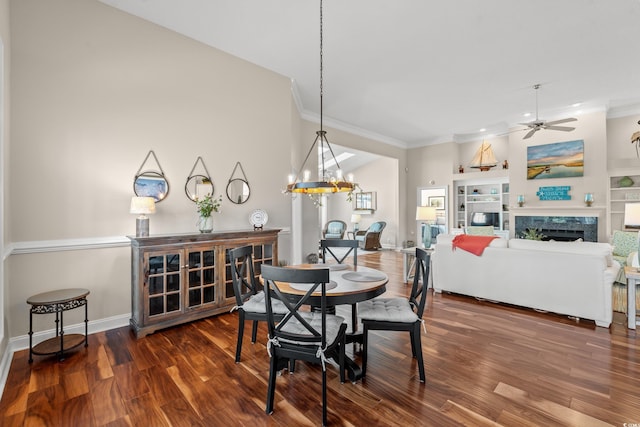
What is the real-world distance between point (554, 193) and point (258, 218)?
6.77 metres

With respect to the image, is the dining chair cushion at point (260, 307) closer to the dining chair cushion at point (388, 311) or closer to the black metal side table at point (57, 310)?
the dining chair cushion at point (388, 311)

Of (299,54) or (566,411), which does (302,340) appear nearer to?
(566,411)

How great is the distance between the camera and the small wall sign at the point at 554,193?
21.9ft

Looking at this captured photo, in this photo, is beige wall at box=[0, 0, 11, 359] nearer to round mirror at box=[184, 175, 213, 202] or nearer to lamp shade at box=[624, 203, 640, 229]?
round mirror at box=[184, 175, 213, 202]

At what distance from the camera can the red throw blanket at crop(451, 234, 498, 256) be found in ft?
13.4

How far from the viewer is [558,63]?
438cm

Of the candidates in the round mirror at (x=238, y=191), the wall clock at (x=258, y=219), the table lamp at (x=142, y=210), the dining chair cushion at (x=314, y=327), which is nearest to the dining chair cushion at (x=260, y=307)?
the dining chair cushion at (x=314, y=327)

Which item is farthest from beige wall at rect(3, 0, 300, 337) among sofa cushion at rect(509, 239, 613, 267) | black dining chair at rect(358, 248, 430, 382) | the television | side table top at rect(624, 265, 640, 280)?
the television

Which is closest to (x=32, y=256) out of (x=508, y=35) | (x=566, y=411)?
(x=566, y=411)

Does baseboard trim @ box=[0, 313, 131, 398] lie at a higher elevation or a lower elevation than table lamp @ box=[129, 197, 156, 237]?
lower

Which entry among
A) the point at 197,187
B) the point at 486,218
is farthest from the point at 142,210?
the point at 486,218

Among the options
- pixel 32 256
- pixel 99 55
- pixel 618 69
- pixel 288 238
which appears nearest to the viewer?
pixel 32 256

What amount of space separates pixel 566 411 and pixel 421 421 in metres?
0.96

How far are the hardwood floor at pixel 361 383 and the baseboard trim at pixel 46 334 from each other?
0.07m
